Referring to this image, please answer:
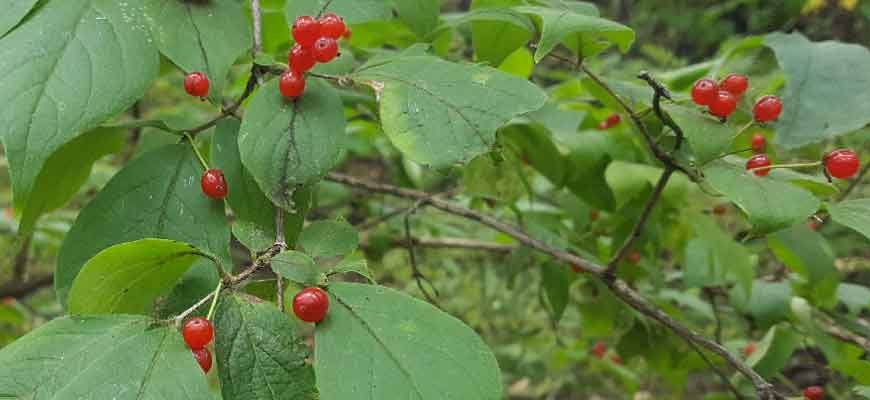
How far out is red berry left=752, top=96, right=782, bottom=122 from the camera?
1.13m

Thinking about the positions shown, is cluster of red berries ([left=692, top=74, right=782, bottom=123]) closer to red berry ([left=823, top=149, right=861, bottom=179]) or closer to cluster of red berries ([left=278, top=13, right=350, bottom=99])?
red berry ([left=823, top=149, right=861, bottom=179])

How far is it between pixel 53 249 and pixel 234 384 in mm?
2205

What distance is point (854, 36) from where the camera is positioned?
16.8ft

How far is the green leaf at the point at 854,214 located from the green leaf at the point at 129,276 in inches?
32.6

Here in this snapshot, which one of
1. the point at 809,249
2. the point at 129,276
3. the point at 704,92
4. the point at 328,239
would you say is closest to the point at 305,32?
the point at 328,239

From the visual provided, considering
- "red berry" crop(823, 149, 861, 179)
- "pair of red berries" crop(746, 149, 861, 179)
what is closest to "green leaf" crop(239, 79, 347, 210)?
"pair of red berries" crop(746, 149, 861, 179)

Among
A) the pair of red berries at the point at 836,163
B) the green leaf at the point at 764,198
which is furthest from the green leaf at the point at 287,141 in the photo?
the pair of red berries at the point at 836,163

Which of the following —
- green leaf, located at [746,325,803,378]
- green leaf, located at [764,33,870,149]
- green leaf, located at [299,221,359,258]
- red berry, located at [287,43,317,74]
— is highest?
red berry, located at [287,43,317,74]

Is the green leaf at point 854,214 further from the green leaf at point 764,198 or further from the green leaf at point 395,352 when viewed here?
the green leaf at point 395,352

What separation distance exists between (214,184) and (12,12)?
1.09 ft

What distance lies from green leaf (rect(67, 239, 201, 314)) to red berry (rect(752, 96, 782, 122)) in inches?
34.5

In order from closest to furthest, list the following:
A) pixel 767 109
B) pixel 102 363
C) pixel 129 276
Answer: pixel 102 363 → pixel 129 276 → pixel 767 109

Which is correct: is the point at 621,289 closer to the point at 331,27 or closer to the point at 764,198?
the point at 764,198

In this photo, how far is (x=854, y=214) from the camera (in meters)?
0.99
